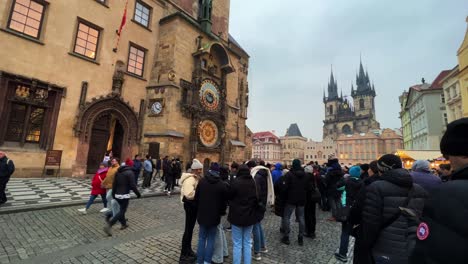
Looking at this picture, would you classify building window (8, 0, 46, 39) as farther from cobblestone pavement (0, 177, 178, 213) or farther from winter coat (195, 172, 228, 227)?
winter coat (195, 172, 228, 227)

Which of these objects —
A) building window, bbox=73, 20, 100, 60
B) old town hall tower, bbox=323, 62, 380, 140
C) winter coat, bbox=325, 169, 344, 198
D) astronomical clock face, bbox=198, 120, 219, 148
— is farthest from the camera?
old town hall tower, bbox=323, 62, 380, 140

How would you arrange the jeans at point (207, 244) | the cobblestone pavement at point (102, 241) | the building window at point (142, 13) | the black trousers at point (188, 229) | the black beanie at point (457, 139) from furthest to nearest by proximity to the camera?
the building window at point (142, 13)
the black trousers at point (188, 229)
the cobblestone pavement at point (102, 241)
the jeans at point (207, 244)
the black beanie at point (457, 139)

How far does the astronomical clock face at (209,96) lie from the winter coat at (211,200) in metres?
14.1

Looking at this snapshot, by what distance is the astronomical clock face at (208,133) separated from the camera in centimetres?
1725

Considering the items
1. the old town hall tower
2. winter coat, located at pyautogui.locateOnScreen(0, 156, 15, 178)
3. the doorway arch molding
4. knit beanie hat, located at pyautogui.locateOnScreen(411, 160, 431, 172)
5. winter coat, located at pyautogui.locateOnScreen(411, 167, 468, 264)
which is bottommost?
winter coat, located at pyautogui.locateOnScreen(0, 156, 15, 178)

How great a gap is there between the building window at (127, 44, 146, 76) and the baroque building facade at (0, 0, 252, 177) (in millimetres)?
74

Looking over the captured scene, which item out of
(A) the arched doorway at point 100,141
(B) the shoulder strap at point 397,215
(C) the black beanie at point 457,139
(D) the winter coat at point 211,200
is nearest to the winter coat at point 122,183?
(D) the winter coat at point 211,200

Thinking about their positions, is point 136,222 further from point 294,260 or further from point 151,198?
point 294,260

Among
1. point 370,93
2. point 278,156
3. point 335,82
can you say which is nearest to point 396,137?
point 370,93

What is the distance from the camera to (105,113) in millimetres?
13961

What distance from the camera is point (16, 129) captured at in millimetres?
10945

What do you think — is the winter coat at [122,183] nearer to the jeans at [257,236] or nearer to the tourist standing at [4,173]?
the jeans at [257,236]

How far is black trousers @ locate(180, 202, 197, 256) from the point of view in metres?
4.14

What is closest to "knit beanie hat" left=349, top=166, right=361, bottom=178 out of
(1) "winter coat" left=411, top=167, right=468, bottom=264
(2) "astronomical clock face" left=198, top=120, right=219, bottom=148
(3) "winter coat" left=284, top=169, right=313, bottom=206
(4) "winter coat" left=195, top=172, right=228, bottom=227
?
(3) "winter coat" left=284, top=169, right=313, bottom=206
